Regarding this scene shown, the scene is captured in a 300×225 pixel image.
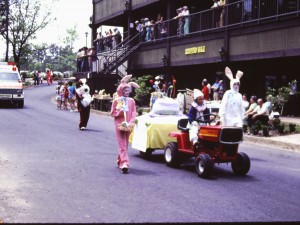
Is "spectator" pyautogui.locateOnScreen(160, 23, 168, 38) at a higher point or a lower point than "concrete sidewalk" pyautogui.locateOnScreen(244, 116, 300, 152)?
higher

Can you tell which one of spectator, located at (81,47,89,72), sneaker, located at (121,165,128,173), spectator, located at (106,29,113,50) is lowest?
sneaker, located at (121,165,128,173)

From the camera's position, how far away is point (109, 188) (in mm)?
8750

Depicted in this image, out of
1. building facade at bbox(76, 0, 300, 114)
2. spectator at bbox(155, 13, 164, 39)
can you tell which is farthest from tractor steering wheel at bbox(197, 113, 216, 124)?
spectator at bbox(155, 13, 164, 39)

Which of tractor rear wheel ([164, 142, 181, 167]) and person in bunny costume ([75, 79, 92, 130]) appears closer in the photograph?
tractor rear wheel ([164, 142, 181, 167])

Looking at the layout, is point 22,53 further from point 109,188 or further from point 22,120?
point 109,188

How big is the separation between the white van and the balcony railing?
6.65 meters

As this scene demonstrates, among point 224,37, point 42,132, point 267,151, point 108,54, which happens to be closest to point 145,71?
point 108,54

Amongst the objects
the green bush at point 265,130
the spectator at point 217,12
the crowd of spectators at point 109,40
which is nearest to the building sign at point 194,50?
the spectator at point 217,12

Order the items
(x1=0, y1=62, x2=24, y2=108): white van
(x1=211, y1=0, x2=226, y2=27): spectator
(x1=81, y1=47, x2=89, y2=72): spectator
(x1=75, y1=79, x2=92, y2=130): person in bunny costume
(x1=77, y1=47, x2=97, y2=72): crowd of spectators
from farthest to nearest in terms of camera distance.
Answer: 1. (x1=81, y1=47, x2=89, y2=72): spectator
2. (x1=77, y1=47, x2=97, y2=72): crowd of spectators
3. (x1=0, y1=62, x2=24, y2=108): white van
4. (x1=211, y1=0, x2=226, y2=27): spectator
5. (x1=75, y1=79, x2=92, y2=130): person in bunny costume

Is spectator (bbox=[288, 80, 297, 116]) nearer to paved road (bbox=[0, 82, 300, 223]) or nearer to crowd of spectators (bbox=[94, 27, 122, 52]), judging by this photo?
paved road (bbox=[0, 82, 300, 223])

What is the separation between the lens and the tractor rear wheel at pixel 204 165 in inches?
386

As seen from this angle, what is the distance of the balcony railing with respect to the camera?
2206 cm

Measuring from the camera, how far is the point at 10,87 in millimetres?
31000

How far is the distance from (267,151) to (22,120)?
11.6 meters
